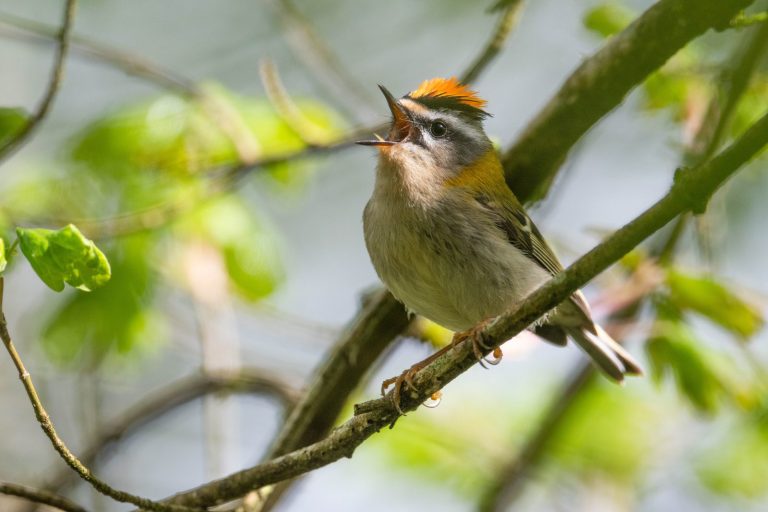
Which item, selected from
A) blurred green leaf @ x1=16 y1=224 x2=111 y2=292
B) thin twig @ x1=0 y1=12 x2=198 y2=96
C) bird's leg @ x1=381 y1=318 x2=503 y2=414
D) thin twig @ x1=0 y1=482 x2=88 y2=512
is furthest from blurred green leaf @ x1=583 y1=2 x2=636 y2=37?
thin twig @ x1=0 y1=482 x2=88 y2=512

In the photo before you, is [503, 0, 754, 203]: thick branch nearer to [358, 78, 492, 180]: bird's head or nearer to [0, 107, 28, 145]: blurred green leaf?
[358, 78, 492, 180]: bird's head

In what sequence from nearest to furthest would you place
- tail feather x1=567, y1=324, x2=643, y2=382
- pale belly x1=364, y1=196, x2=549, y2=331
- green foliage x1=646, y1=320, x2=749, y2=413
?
pale belly x1=364, y1=196, x2=549, y2=331
green foliage x1=646, y1=320, x2=749, y2=413
tail feather x1=567, y1=324, x2=643, y2=382

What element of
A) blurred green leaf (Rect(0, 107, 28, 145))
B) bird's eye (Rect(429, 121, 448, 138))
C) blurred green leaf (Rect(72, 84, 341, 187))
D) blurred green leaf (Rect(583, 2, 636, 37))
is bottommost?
blurred green leaf (Rect(583, 2, 636, 37))

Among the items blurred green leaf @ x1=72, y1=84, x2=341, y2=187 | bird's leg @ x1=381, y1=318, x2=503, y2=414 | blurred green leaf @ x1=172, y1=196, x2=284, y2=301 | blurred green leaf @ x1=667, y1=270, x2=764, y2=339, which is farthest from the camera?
blurred green leaf @ x1=172, y1=196, x2=284, y2=301

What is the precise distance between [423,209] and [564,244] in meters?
1.40

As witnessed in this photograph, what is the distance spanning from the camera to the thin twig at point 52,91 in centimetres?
296

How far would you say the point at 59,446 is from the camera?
2266mm

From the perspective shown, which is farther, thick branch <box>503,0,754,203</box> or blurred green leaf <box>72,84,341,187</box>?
blurred green leaf <box>72,84,341,187</box>

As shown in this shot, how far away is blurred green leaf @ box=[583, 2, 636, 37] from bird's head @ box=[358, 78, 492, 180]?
548 millimetres

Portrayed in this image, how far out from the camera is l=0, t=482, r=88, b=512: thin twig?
2350 millimetres

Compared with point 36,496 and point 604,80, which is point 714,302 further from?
point 36,496

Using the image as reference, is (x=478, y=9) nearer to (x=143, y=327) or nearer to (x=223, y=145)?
(x=223, y=145)

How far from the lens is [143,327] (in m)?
4.04

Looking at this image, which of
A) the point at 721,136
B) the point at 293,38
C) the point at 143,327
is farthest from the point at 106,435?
the point at 721,136
